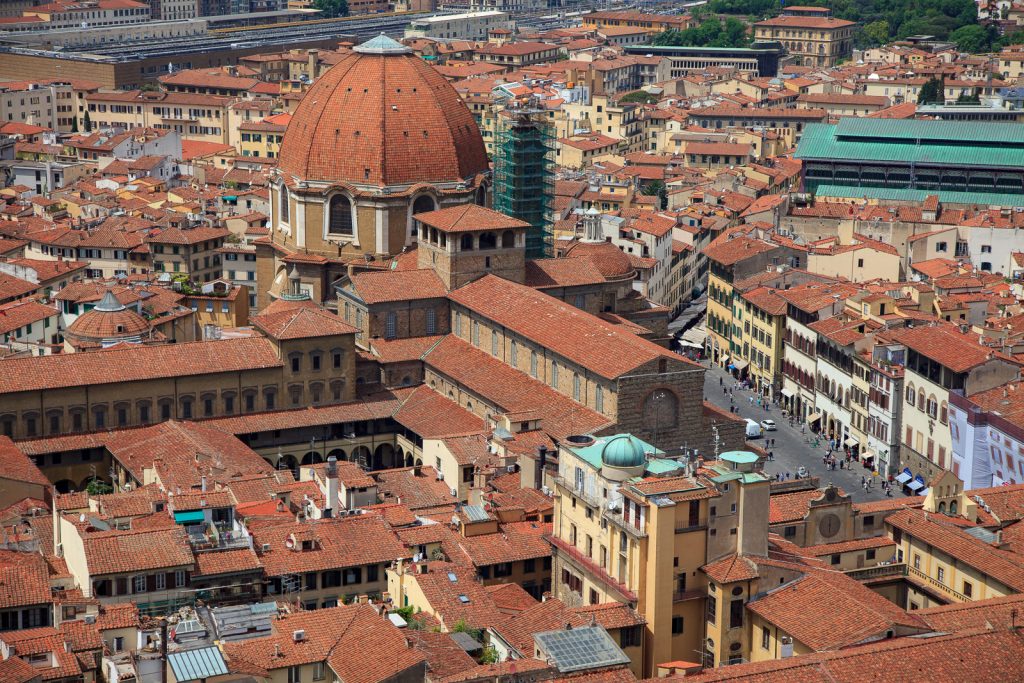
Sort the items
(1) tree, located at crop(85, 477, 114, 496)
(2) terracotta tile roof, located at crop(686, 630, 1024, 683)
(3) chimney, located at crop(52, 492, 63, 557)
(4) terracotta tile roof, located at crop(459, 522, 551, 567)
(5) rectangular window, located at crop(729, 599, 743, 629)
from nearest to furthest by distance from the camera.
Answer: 1. (2) terracotta tile roof, located at crop(686, 630, 1024, 683)
2. (5) rectangular window, located at crop(729, 599, 743, 629)
3. (3) chimney, located at crop(52, 492, 63, 557)
4. (4) terracotta tile roof, located at crop(459, 522, 551, 567)
5. (1) tree, located at crop(85, 477, 114, 496)

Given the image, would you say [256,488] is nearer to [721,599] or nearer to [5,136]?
[721,599]

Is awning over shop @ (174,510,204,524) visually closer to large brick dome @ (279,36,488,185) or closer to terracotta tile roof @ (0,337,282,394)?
terracotta tile roof @ (0,337,282,394)

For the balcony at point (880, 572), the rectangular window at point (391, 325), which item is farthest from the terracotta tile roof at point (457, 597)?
the rectangular window at point (391, 325)

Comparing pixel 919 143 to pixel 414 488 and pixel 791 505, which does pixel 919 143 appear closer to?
pixel 414 488

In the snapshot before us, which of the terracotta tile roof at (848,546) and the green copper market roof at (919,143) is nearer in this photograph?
the terracotta tile roof at (848,546)

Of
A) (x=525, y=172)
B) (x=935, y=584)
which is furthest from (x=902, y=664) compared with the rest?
(x=525, y=172)

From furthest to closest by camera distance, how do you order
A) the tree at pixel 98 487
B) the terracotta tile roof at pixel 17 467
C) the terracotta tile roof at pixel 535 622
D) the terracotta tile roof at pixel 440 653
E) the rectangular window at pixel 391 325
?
the rectangular window at pixel 391 325 → the tree at pixel 98 487 → the terracotta tile roof at pixel 17 467 → the terracotta tile roof at pixel 535 622 → the terracotta tile roof at pixel 440 653

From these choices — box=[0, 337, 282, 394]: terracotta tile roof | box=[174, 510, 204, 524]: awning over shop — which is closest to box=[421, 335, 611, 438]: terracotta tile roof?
box=[0, 337, 282, 394]: terracotta tile roof

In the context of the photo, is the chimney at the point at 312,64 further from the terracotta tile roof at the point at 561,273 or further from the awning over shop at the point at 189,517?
the awning over shop at the point at 189,517
